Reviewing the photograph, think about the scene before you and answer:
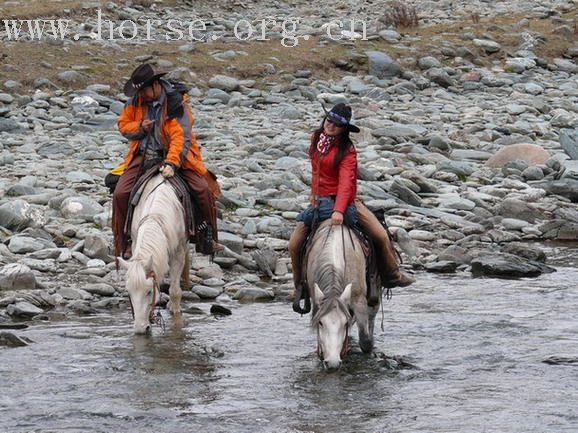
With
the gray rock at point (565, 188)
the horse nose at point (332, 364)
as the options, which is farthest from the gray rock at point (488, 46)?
the horse nose at point (332, 364)

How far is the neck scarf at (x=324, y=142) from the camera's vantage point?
10.2m

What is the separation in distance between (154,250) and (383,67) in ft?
54.1

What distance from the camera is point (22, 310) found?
11.6m

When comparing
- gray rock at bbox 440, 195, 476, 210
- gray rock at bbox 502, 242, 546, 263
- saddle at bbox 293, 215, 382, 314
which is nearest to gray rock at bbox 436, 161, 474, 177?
gray rock at bbox 440, 195, 476, 210

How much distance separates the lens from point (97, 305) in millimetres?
12164

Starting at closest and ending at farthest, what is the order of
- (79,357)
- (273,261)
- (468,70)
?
(79,357) → (273,261) → (468,70)

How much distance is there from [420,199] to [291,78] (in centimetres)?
906

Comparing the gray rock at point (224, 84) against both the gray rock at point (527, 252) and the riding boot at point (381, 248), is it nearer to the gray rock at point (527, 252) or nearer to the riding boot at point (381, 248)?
the gray rock at point (527, 252)

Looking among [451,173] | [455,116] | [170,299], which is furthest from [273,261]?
[455,116]

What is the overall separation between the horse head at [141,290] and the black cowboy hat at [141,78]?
2.00m

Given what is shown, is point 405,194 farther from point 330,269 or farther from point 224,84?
point 224,84

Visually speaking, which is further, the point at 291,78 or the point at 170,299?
the point at 291,78

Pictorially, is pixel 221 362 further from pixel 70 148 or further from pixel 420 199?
pixel 70 148

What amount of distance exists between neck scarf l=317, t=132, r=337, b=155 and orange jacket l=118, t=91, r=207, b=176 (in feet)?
6.97
